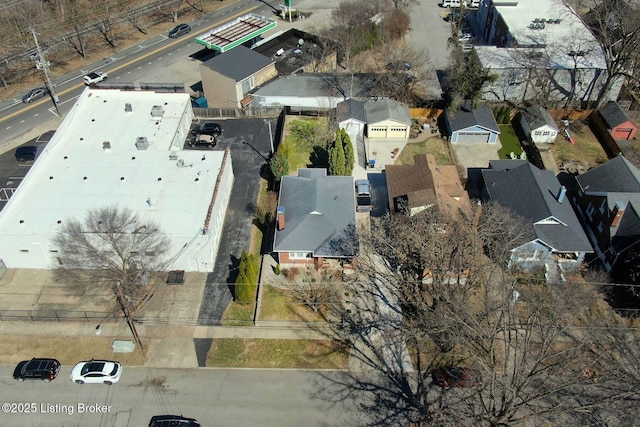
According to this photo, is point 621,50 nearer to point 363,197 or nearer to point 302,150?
point 363,197

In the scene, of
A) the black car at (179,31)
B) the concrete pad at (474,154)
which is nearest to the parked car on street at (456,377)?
the concrete pad at (474,154)

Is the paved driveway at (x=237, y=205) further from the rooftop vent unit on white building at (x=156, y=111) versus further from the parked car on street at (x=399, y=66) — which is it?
the parked car on street at (x=399, y=66)

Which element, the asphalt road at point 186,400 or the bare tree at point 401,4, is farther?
the bare tree at point 401,4

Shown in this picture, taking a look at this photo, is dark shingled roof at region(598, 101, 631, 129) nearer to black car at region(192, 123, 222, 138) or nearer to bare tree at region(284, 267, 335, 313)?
bare tree at region(284, 267, 335, 313)

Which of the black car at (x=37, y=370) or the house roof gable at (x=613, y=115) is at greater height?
the house roof gable at (x=613, y=115)

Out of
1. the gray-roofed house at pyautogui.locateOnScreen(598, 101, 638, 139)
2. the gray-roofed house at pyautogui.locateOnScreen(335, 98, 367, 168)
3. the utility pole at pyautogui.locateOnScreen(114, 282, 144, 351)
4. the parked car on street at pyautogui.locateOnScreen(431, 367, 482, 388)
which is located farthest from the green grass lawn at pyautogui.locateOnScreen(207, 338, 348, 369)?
the gray-roofed house at pyautogui.locateOnScreen(598, 101, 638, 139)

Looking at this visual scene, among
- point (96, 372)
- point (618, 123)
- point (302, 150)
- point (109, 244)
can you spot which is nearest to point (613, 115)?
point (618, 123)

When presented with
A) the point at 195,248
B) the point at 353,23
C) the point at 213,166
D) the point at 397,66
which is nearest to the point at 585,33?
the point at 397,66
